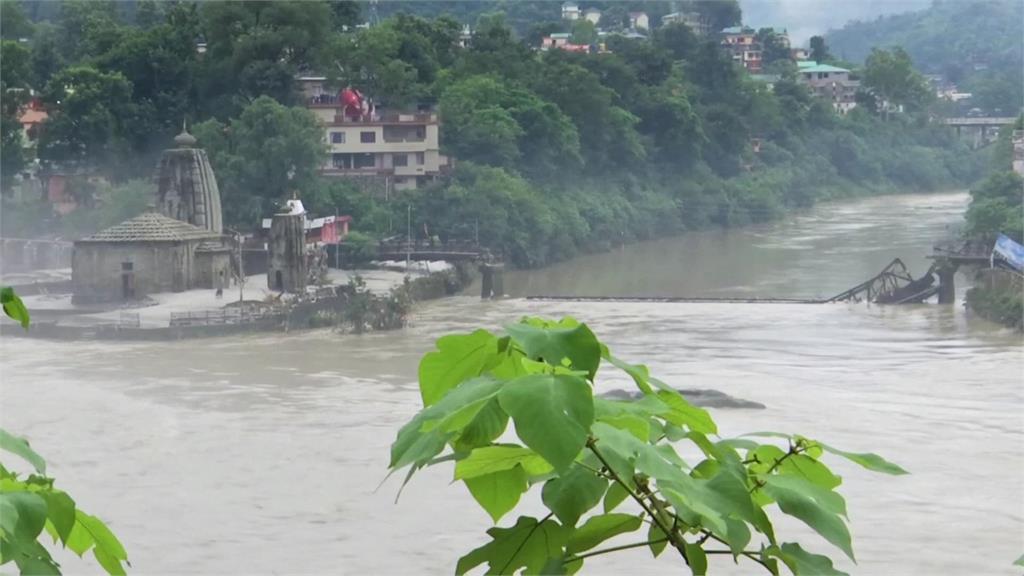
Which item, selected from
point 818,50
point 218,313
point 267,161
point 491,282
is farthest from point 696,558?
point 818,50

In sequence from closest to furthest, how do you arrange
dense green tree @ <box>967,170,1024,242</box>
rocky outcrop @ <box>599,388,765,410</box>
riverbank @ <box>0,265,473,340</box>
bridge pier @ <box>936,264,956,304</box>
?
rocky outcrop @ <box>599,388,765,410</box> → riverbank @ <box>0,265,473,340</box> → bridge pier @ <box>936,264,956,304</box> → dense green tree @ <box>967,170,1024,242</box>

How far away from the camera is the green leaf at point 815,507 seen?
735mm

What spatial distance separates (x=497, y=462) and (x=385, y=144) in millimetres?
17573

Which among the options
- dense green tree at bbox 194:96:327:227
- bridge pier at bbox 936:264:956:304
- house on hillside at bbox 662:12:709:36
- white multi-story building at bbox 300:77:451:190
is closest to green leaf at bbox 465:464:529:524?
bridge pier at bbox 936:264:956:304

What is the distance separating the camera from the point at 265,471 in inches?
258

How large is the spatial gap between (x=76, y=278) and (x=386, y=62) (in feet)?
19.4

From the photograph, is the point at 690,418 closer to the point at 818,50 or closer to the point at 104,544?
the point at 104,544

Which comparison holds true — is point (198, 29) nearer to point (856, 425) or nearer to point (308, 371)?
point (308, 371)

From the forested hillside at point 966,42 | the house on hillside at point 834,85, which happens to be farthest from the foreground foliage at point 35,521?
the forested hillside at point 966,42

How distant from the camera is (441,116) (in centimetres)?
1830

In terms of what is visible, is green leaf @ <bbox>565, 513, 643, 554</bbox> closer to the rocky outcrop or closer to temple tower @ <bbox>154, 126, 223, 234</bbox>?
the rocky outcrop

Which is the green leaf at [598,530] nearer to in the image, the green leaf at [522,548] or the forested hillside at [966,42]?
the green leaf at [522,548]

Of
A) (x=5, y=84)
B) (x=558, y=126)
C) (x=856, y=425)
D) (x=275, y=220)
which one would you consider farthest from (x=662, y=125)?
(x=856, y=425)

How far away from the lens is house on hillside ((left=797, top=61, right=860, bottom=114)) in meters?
28.3
